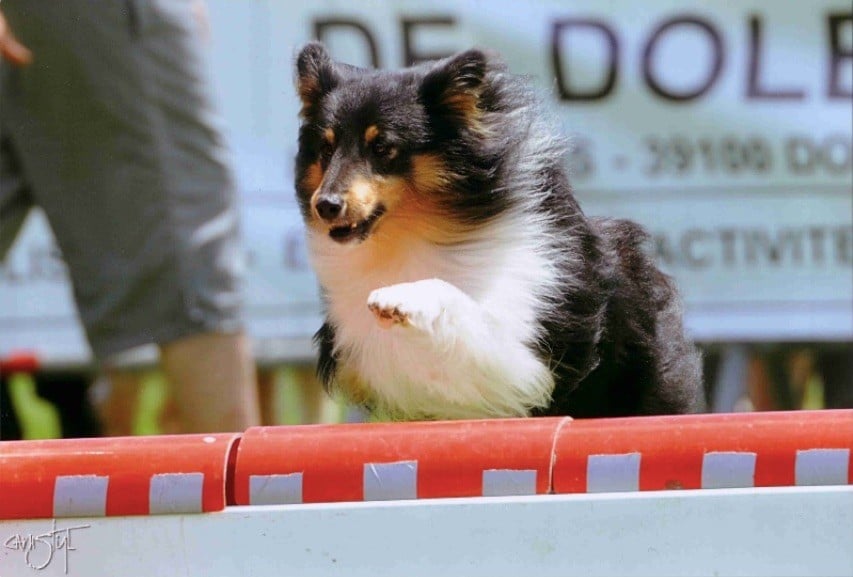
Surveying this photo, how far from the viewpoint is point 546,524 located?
232 centimetres

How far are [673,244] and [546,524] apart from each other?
3.64 m

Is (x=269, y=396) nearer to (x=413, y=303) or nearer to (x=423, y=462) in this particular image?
(x=413, y=303)

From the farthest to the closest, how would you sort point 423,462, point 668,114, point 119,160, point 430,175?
point 668,114
point 119,160
point 430,175
point 423,462

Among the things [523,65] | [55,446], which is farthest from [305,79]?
[523,65]

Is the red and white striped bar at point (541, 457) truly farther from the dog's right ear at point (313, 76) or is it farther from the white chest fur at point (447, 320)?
the dog's right ear at point (313, 76)

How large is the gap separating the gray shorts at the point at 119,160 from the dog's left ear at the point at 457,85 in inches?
78.8

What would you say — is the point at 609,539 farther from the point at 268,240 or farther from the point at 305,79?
the point at 268,240

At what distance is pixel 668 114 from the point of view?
5.83 metres

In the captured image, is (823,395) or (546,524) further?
(823,395)

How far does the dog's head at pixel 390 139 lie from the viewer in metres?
3.11

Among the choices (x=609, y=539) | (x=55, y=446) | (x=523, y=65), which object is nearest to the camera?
(x=609, y=539)

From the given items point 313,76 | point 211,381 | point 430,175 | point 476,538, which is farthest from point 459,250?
point 211,381

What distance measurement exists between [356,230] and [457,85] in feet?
1.30

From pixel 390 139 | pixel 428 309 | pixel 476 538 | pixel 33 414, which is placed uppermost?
pixel 390 139
